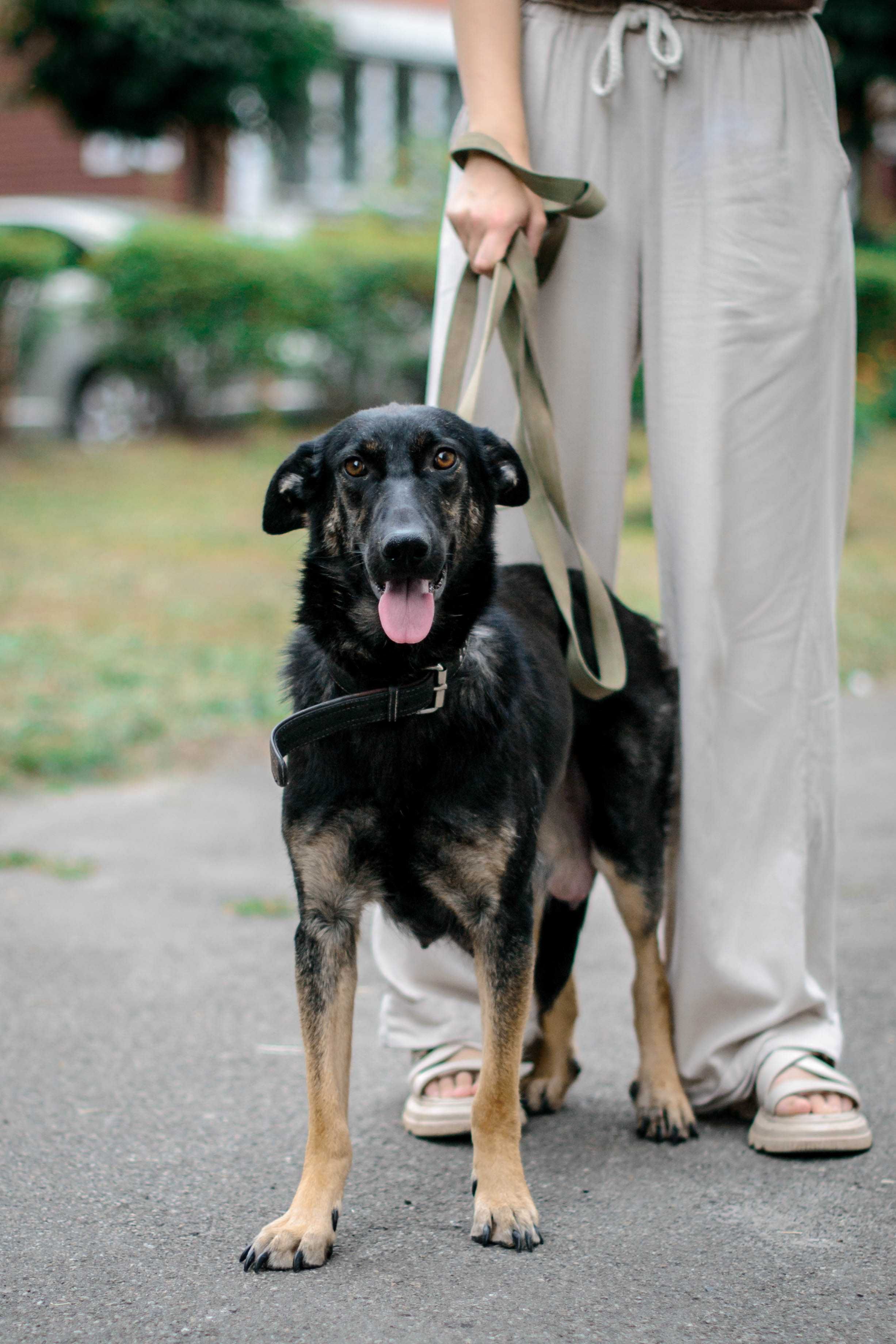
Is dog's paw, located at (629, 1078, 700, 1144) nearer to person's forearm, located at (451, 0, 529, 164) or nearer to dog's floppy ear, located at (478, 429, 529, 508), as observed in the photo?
dog's floppy ear, located at (478, 429, 529, 508)

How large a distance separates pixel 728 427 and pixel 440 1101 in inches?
60.5

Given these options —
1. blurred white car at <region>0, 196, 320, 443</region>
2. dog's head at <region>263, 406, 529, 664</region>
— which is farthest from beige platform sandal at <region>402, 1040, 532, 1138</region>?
blurred white car at <region>0, 196, 320, 443</region>

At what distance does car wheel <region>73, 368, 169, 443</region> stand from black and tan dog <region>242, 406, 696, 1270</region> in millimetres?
11806

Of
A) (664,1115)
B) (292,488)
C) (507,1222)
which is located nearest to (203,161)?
(292,488)

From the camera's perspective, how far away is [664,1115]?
2877mm

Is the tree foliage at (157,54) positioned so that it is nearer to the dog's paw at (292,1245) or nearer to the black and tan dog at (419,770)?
the black and tan dog at (419,770)

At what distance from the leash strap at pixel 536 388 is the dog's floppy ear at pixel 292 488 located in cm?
35

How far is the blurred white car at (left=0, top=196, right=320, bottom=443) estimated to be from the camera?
12.9 m

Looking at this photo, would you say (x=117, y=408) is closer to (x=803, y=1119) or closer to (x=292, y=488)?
A: (x=292, y=488)

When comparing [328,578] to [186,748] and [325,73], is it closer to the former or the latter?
[186,748]

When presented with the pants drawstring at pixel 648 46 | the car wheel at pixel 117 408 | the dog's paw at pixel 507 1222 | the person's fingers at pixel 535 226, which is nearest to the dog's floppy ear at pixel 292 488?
the person's fingers at pixel 535 226

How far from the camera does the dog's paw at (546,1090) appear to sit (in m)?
3.02

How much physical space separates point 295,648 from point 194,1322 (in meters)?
1.21

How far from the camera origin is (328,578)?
8.63ft
